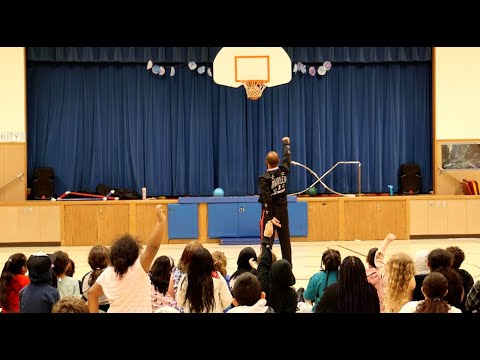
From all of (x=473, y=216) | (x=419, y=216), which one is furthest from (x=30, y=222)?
(x=473, y=216)

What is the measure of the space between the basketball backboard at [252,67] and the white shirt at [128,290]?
8258 mm

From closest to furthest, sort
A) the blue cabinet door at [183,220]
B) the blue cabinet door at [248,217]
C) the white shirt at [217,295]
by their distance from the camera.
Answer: the white shirt at [217,295]
the blue cabinet door at [248,217]
the blue cabinet door at [183,220]

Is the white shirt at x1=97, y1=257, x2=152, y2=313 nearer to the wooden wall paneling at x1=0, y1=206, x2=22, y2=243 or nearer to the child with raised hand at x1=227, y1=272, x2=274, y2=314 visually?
the child with raised hand at x1=227, y1=272, x2=274, y2=314

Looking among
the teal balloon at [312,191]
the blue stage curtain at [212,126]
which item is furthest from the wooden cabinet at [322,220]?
the blue stage curtain at [212,126]

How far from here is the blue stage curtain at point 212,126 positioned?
13.9m

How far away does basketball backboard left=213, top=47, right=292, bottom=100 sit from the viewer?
11.9 m

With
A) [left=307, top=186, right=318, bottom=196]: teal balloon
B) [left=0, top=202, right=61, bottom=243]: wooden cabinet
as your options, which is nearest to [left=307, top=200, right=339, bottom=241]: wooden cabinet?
[left=307, top=186, right=318, bottom=196]: teal balloon

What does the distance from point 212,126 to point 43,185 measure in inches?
145

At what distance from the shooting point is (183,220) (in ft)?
42.7

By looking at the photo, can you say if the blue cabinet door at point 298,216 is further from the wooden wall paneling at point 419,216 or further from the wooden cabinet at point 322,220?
the wooden wall paneling at point 419,216

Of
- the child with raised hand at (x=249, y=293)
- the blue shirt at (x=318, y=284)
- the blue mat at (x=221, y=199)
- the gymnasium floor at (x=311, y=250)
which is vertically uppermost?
the blue mat at (x=221, y=199)

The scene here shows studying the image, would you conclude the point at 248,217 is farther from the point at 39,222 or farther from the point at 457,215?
the point at 457,215
